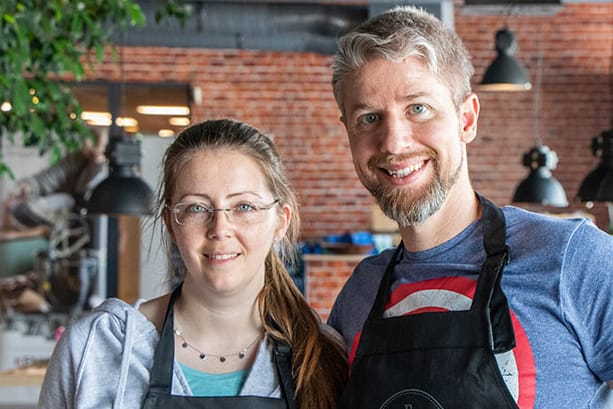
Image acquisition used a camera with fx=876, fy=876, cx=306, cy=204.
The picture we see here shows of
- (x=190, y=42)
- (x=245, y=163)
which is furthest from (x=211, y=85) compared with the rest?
(x=245, y=163)

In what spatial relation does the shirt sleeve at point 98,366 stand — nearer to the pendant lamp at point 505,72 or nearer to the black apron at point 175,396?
the black apron at point 175,396

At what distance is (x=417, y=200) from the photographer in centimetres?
159

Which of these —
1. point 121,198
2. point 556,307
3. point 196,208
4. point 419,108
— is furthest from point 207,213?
point 121,198

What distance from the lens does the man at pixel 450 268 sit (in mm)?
1460

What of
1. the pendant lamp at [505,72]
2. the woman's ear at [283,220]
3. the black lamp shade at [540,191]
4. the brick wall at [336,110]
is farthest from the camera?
the brick wall at [336,110]

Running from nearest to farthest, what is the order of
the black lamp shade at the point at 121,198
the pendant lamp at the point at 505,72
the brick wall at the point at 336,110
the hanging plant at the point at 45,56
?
the hanging plant at the point at 45,56, the black lamp shade at the point at 121,198, the pendant lamp at the point at 505,72, the brick wall at the point at 336,110

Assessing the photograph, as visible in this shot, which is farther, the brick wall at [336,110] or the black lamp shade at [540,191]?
the brick wall at [336,110]

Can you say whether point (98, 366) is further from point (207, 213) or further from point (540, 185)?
point (540, 185)

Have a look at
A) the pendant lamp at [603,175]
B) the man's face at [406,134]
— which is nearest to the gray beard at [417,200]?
the man's face at [406,134]

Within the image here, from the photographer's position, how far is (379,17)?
1.64m

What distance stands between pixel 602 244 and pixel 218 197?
2.30ft

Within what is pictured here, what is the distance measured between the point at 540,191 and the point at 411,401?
178 inches

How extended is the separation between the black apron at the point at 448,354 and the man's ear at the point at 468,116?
14cm

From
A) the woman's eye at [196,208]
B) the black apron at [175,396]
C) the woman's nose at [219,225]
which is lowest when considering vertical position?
the black apron at [175,396]
